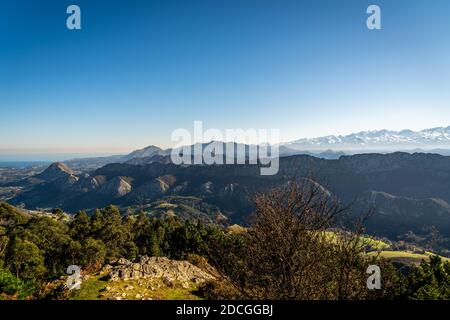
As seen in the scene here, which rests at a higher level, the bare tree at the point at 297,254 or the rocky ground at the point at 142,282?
the bare tree at the point at 297,254

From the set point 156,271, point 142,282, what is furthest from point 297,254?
point 156,271

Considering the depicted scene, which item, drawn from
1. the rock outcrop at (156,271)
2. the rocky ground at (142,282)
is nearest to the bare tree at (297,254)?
the rocky ground at (142,282)

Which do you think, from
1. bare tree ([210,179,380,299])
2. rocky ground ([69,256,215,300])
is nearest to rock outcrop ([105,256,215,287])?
rocky ground ([69,256,215,300])

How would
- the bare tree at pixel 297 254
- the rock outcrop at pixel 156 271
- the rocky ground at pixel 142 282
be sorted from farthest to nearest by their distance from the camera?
the rock outcrop at pixel 156 271 < the rocky ground at pixel 142 282 < the bare tree at pixel 297 254

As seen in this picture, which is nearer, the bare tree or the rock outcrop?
the bare tree

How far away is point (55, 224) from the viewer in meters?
76.9

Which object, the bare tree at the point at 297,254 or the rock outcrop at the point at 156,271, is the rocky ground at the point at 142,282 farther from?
the bare tree at the point at 297,254

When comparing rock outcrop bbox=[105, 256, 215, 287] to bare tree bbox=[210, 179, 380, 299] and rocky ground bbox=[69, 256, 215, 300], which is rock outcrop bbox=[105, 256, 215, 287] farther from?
bare tree bbox=[210, 179, 380, 299]

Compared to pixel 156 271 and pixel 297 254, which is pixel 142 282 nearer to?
pixel 156 271

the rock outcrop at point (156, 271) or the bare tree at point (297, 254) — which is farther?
the rock outcrop at point (156, 271)

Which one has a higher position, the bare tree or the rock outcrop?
the bare tree

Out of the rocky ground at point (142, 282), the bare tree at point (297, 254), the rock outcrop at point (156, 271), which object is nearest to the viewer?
the bare tree at point (297, 254)
